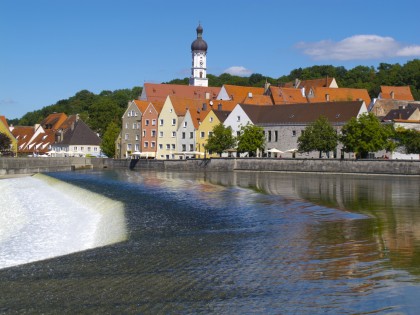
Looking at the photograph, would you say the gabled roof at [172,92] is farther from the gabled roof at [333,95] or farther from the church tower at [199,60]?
the gabled roof at [333,95]

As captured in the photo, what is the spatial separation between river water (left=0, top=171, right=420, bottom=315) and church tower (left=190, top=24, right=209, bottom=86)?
116429 millimetres

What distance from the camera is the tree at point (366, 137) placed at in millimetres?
71250

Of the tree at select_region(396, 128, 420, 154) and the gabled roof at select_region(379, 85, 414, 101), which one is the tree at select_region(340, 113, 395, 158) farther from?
the gabled roof at select_region(379, 85, 414, 101)

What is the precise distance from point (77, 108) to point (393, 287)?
169m

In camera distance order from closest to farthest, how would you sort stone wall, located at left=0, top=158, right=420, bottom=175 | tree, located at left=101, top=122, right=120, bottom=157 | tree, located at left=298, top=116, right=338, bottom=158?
stone wall, located at left=0, top=158, right=420, bottom=175 < tree, located at left=298, top=116, right=338, bottom=158 < tree, located at left=101, top=122, right=120, bottom=157

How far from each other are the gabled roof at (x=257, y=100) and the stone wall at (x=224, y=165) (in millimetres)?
24465

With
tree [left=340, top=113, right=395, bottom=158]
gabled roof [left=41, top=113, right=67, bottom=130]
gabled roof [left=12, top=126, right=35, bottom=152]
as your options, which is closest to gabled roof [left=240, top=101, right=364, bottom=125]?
tree [left=340, top=113, right=395, bottom=158]

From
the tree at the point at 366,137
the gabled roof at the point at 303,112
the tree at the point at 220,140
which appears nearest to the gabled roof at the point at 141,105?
the gabled roof at the point at 303,112

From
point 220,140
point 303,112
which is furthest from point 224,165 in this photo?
point 303,112

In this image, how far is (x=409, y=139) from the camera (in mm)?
76438

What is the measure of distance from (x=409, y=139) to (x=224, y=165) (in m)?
22.8

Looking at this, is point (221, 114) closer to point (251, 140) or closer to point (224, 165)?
point (251, 140)

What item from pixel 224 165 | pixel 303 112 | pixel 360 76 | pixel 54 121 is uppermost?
pixel 360 76

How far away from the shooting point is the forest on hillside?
135 m
